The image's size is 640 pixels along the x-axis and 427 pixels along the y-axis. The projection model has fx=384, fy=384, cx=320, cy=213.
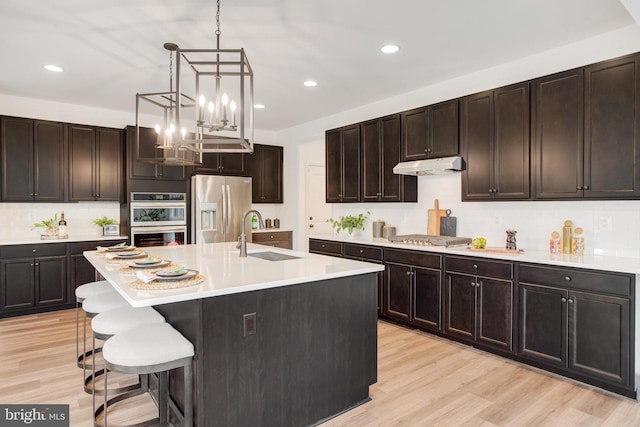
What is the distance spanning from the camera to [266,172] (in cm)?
684

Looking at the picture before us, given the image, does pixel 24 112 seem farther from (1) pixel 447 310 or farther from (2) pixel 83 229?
(1) pixel 447 310

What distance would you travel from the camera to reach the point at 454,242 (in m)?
3.91

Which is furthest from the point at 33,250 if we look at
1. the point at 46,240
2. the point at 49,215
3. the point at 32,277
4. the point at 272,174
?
the point at 272,174

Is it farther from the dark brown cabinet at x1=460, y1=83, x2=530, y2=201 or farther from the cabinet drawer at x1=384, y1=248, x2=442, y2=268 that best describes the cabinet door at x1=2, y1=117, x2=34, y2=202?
the dark brown cabinet at x1=460, y1=83, x2=530, y2=201

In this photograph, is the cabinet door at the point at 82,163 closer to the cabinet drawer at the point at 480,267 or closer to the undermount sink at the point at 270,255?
the undermount sink at the point at 270,255

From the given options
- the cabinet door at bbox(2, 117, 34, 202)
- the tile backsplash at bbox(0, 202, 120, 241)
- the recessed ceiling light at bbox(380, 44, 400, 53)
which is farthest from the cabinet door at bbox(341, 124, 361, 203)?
the cabinet door at bbox(2, 117, 34, 202)

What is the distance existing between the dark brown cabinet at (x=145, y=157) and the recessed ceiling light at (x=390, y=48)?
136 inches

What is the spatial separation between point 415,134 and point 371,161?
0.73m

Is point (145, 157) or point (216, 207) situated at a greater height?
point (145, 157)

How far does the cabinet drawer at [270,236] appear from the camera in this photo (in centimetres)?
638

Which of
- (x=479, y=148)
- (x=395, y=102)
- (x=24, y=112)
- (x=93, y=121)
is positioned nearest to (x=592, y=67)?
(x=479, y=148)

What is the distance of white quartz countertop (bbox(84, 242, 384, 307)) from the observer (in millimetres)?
1812

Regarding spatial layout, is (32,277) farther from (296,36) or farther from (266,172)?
(296,36)

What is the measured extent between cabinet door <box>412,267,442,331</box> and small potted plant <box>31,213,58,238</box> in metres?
4.62
